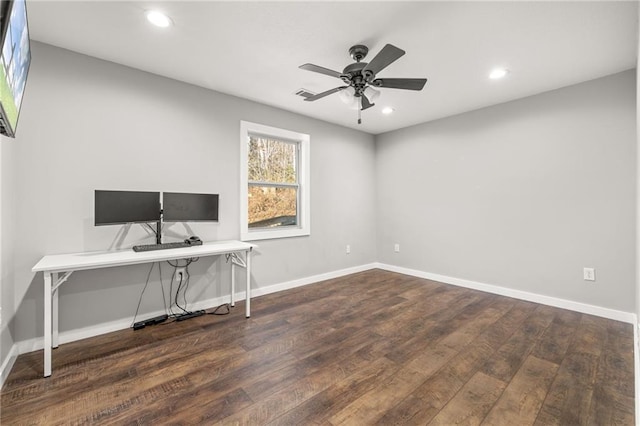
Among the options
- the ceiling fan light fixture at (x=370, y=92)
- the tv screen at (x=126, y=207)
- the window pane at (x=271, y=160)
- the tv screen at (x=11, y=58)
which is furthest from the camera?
the window pane at (x=271, y=160)

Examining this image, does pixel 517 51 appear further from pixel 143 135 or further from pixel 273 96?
pixel 143 135

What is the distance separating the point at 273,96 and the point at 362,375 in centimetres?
312

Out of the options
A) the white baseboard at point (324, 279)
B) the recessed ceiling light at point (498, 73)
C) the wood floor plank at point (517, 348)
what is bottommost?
the wood floor plank at point (517, 348)

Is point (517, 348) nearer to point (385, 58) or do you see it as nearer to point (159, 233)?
point (385, 58)

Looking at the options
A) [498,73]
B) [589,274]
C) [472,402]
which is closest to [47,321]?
[472,402]

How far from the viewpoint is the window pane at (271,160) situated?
3838 mm

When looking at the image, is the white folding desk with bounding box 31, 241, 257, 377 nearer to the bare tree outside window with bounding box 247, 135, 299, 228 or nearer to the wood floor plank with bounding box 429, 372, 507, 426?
the bare tree outside window with bounding box 247, 135, 299, 228

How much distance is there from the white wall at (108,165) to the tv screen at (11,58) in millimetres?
1155

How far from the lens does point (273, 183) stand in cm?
401

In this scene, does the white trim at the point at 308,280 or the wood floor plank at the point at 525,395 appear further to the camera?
the white trim at the point at 308,280

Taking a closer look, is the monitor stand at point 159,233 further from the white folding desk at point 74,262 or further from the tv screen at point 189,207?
the white folding desk at point 74,262

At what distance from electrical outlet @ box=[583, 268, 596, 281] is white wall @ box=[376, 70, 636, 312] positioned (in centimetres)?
3

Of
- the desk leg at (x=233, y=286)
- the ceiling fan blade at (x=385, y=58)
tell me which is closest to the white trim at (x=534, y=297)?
the desk leg at (x=233, y=286)

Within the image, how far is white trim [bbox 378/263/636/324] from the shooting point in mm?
2920
